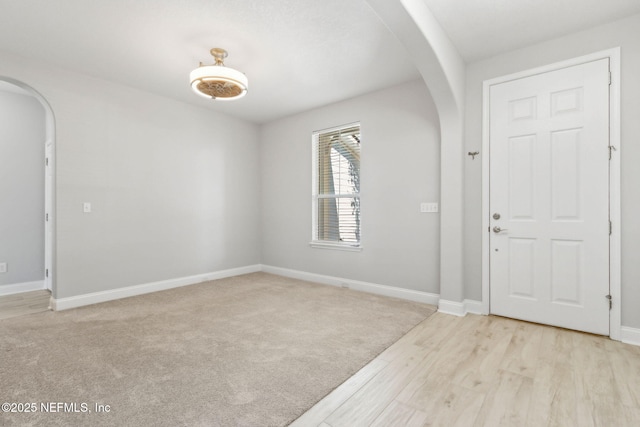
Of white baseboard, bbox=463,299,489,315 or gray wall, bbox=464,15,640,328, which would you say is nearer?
gray wall, bbox=464,15,640,328

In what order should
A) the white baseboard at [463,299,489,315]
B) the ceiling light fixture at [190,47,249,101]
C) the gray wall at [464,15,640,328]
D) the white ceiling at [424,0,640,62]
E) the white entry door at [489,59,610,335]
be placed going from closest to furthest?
the white ceiling at [424,0,640,62] < the gray wall at [464,15,640,328] < the white entry door at [489,59,610,335] < the ceiling light fixture at [190,47,249,101] < the white baseboard at [463,299,489,315]

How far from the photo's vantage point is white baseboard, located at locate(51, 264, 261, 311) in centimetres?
337

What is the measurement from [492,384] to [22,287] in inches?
227

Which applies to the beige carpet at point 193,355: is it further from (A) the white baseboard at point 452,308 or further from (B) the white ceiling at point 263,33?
(B) the white ceiling at point 263,33

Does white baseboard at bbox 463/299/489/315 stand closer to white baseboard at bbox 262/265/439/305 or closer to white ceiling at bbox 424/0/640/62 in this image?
white baseboard at bbox 262/265/439/305

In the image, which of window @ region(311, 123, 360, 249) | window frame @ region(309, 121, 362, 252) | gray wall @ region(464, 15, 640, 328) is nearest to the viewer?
gray wall @ region(464, 15, 640, 328)

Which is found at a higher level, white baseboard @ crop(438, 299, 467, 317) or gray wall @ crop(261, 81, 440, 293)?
gray wall @ crop(261, 81, 440, 293)

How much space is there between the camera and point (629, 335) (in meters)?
2.45

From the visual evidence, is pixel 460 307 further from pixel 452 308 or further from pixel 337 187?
pixel 337 187

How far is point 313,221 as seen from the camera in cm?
477

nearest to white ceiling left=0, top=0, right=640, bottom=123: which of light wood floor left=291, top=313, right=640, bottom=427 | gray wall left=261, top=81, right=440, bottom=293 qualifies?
gray wall left=261, top=81, right=440, bottom=293

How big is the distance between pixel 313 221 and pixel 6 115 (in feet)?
14.8

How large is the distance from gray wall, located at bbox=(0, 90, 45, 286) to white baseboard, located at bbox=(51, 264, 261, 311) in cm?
146

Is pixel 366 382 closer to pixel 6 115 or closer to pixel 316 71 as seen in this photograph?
pixel 316 71
